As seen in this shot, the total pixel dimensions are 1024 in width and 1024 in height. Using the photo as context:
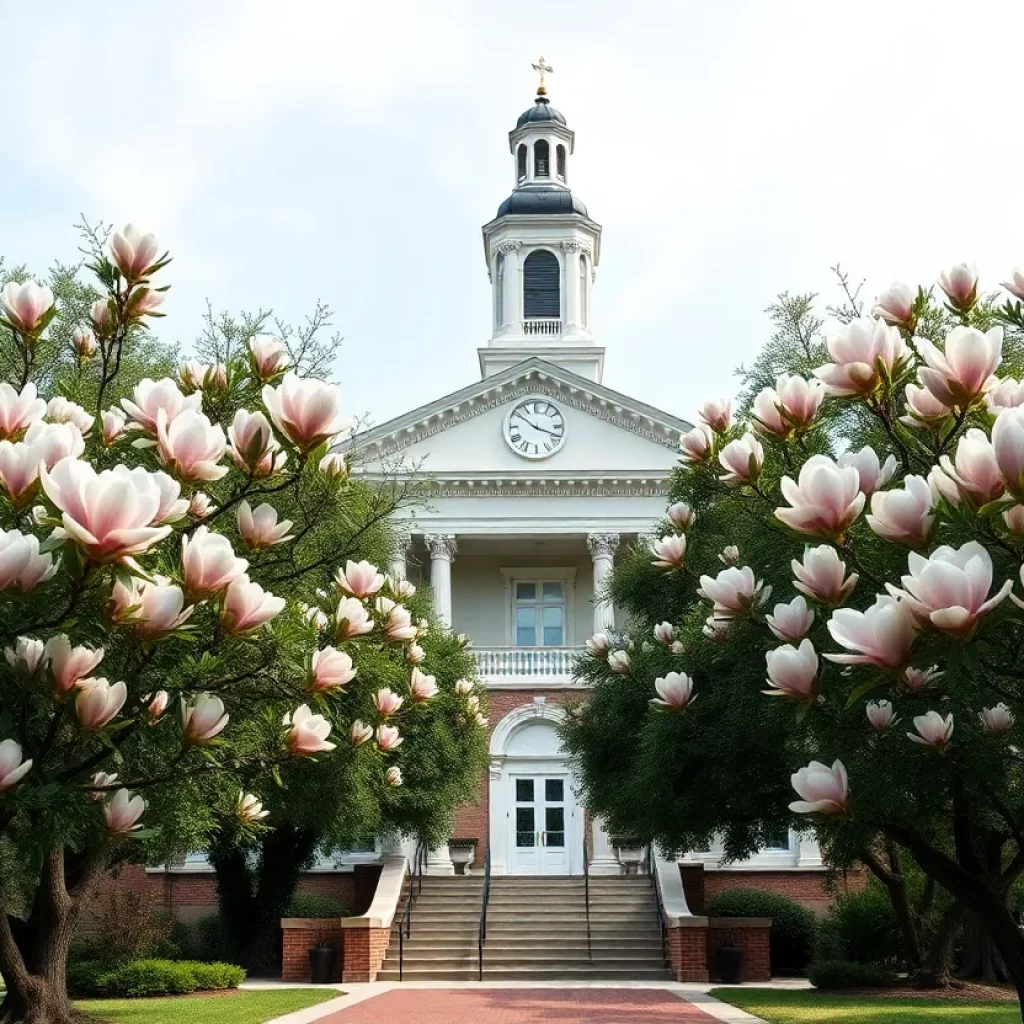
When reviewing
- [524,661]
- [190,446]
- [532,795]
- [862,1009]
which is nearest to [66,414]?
[190,446]

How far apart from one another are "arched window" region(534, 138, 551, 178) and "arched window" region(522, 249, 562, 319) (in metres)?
3.56

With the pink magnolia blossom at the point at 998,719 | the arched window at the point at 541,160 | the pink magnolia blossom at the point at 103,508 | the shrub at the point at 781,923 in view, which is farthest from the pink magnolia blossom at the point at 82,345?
the arched window at the point at 541,160

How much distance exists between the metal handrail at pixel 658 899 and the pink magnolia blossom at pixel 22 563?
20.4 meters

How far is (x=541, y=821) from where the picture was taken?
1422 inches

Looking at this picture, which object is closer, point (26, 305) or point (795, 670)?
point (795, 670)

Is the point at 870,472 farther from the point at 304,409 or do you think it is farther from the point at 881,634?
the point at 304,409

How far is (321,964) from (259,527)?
1998 centimetres

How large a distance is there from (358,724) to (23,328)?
3.72 metres

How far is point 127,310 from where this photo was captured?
660 cm

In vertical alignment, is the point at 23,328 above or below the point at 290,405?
above

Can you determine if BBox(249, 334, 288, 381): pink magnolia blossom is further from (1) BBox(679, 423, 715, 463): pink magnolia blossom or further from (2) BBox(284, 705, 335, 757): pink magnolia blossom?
(1) BBox(679, 423, 715, 463): pink magnolia blossom

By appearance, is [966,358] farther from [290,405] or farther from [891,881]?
[891,881]

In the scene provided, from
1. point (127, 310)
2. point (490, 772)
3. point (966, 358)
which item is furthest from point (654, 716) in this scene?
point (490, 772)

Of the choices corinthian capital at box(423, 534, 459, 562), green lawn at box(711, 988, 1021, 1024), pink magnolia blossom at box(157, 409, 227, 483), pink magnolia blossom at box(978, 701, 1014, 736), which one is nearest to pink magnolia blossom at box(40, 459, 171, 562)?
pink magnolia blossom at box(157, 409, 227, 483)
